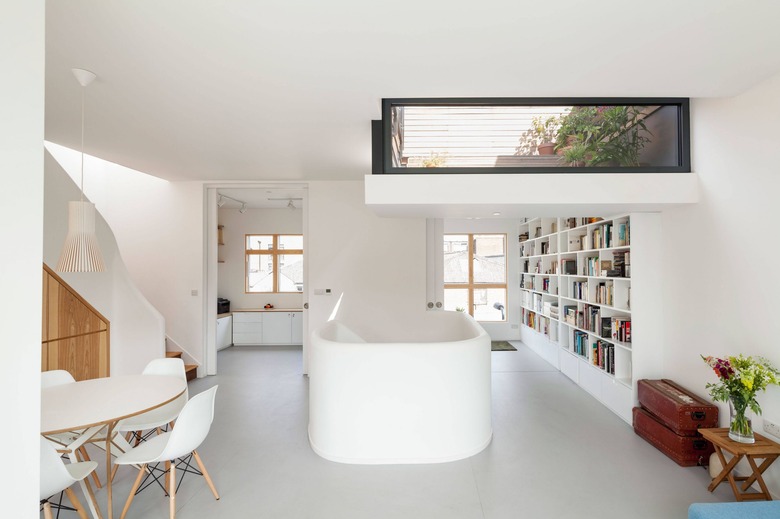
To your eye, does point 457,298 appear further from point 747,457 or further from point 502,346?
point 747,457

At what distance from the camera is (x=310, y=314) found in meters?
5.34

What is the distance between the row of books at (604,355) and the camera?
4059 millimetres

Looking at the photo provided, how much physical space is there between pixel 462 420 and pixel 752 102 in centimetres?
286

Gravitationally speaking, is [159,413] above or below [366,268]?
below

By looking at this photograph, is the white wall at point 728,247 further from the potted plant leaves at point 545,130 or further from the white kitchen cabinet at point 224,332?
the white kitchen cabinet at point 224,332

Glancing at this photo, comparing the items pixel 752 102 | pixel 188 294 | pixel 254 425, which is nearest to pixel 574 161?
pixel 752 102

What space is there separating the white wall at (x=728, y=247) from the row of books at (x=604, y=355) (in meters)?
0.64

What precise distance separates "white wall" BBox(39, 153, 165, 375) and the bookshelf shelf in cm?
473

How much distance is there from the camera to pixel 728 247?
279 cm

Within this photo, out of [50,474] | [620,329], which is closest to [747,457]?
[620,329]

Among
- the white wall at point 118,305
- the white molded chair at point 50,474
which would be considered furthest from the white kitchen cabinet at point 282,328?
the white molded chair at point 50,474

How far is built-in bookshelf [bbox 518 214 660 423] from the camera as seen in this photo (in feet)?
12.7

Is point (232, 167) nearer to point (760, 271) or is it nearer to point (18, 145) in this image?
point (18, 145)

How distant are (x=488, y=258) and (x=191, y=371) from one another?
206 inches
